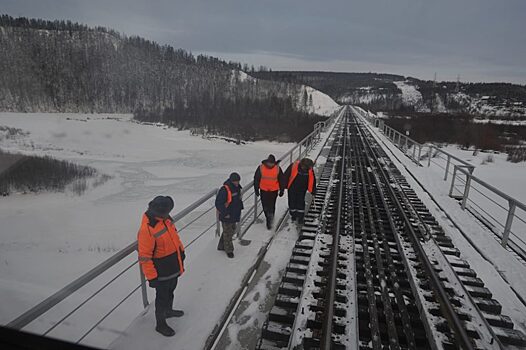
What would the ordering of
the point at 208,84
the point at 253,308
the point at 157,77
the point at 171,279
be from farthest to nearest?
the point at 208,84, the point at 157,77, the point at 253,308, the point at 171,279

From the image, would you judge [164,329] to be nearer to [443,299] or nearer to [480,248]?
[443,299]

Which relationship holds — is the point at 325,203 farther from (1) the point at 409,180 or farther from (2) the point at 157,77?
(2) the point at 157,77

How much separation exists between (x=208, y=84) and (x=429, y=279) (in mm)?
102283

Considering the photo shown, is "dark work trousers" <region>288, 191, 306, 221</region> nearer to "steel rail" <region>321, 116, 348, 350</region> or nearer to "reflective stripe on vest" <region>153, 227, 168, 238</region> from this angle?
"steel rail" <region>321, 116, 348, 350</region>

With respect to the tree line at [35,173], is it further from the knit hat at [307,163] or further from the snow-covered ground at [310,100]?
the snow-covered ground at [310,100]

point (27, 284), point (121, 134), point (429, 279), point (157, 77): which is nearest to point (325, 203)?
point (429, 279)

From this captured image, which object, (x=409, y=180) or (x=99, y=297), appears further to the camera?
(x=409, y=180)

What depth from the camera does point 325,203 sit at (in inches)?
348

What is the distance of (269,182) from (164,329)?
3.64 meters

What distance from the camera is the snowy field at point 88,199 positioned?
9334mm

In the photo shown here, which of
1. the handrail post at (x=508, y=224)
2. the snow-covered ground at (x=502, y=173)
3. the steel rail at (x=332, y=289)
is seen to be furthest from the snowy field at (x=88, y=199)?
the snow-covered ground at (x=502, y=173)

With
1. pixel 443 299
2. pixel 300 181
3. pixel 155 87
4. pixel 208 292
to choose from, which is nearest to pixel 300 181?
pixel 300 181

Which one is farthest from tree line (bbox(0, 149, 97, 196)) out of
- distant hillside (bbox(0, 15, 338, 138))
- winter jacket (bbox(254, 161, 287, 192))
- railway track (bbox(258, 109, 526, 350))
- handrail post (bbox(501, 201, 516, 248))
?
handrail post (bbox(501, 201, 516, 248))

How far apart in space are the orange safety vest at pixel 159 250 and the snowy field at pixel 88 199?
1.23 meters
